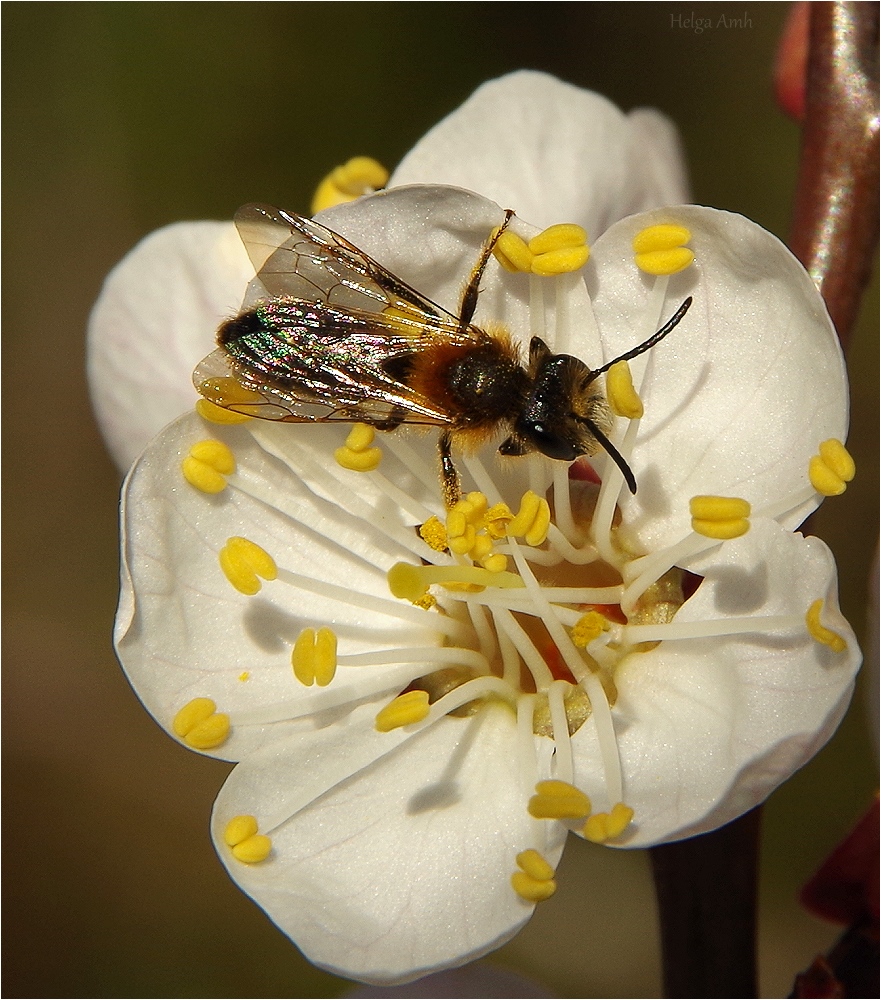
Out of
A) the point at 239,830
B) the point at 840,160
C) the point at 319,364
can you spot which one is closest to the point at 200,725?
the point at 239,830

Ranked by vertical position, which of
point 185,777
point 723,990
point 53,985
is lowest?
point 53,985

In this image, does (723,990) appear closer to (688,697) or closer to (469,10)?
(688,697)

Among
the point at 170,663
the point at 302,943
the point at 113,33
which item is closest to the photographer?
the point at 302,943

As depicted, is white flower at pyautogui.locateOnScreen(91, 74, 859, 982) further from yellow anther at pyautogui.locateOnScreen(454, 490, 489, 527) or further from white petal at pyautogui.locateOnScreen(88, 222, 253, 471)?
white petal at pyautogui.locateOnScreen(88, 222, 253, 471)

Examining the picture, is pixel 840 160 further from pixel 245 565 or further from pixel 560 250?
pixel 245 565

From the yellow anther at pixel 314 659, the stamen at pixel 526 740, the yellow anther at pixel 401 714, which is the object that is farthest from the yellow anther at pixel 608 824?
the yellow anther at pixel 314 659

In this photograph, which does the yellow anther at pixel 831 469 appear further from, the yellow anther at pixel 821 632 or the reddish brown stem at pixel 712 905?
the reddish brown stem at pixel 712 905

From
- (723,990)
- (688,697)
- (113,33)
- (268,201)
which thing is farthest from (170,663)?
(113,33)
